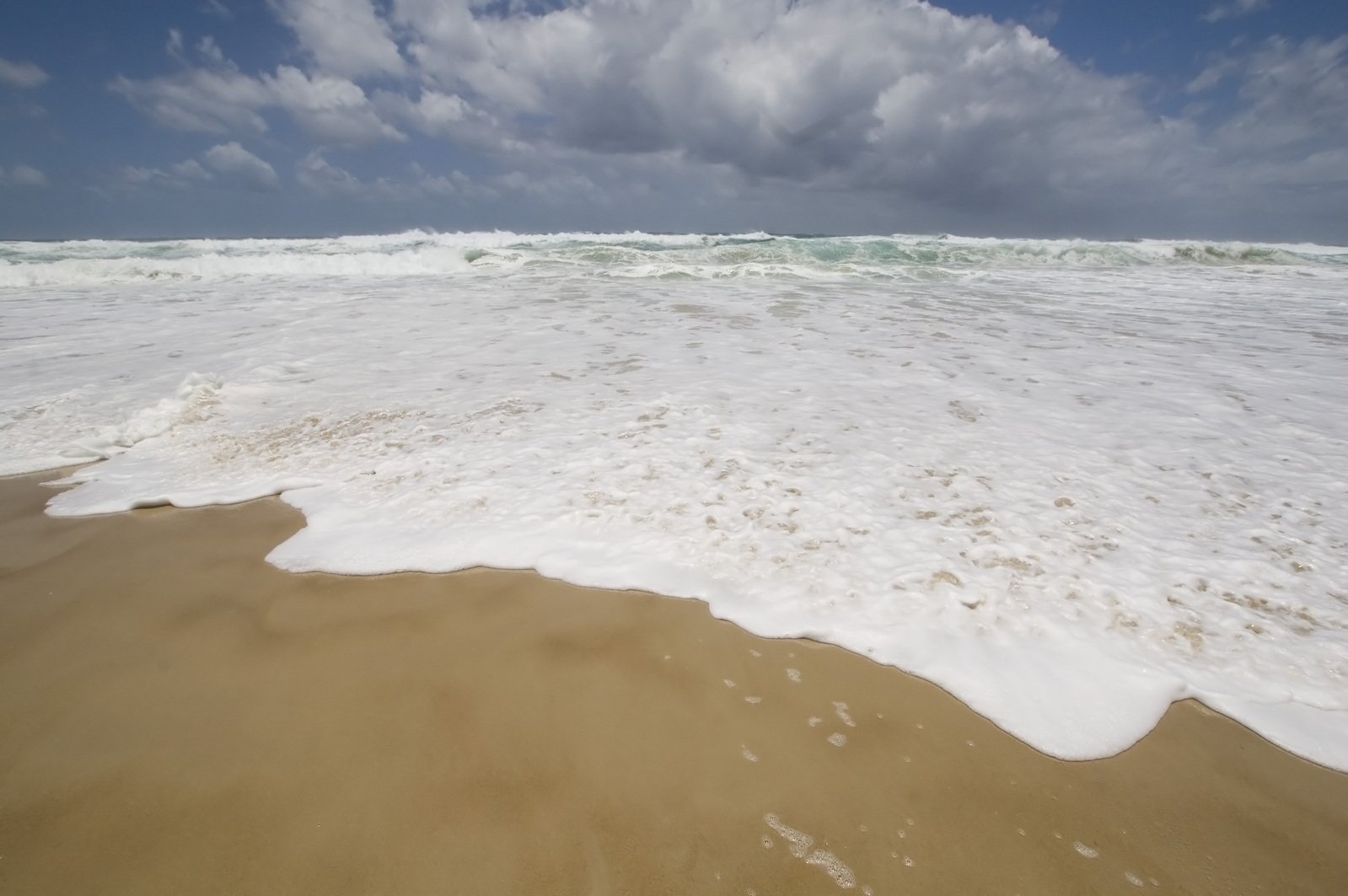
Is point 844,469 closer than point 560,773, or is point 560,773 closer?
point 560,773

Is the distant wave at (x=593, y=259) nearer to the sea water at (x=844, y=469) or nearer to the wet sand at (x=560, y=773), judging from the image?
the sea water at (x=844, y=469)

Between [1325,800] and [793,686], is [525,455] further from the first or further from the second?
[1325,800]

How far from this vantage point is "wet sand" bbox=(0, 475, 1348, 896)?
1.33 meters

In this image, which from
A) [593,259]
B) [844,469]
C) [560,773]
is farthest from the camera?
[593,259]

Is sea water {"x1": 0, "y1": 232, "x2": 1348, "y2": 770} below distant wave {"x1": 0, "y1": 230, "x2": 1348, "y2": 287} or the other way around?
the other way around

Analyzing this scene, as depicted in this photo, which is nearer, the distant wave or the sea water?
the sea water

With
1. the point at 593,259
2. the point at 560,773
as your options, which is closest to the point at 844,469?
the point at 560,773

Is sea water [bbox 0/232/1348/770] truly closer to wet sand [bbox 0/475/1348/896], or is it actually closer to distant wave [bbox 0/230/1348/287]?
wet sand [bbox 0/475/1348/896]

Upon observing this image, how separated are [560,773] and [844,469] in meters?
2.07

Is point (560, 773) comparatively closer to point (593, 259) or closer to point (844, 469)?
point (844, 469)

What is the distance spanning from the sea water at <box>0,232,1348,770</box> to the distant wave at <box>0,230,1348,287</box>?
9.11 metres

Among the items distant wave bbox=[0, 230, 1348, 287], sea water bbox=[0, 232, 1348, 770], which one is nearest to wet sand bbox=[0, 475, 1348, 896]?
sea water bbox=[0, 232, 1348, 770]

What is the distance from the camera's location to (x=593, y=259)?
19.7 m

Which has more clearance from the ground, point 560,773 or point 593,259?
point 560,773
